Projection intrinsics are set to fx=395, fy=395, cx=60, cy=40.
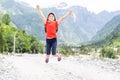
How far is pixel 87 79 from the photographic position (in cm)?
1596

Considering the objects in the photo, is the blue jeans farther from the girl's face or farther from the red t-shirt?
the girl's face

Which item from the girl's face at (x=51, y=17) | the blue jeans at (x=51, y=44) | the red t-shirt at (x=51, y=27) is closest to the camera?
the girl's face at (x=51, y=17)

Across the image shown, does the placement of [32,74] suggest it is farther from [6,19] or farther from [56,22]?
[6,19]

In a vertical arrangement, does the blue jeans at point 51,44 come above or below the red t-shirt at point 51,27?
below

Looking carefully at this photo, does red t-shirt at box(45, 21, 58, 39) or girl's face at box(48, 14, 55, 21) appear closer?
girl's face at box(48, 14, 55, 21)

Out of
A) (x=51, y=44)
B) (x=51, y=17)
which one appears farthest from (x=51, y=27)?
(x=51, y=44)

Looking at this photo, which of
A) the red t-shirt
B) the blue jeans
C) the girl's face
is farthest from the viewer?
the blue jeans

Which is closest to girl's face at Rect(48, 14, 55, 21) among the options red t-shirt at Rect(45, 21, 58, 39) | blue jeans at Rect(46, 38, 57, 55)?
red t-shirt at Rect(45, 21, 58, 39)

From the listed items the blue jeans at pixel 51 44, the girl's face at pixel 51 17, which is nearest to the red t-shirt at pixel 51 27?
the girl's face at pixel 51 17

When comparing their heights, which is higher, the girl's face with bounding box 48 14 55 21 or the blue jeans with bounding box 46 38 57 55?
the girl's face with bounding box 48 14 55 21

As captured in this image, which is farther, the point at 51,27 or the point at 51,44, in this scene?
the point at 51,44

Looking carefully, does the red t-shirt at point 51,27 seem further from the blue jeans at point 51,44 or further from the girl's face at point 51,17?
the blue jeans at point 51,44

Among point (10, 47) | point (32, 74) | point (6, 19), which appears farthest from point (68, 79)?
point (6, 19)

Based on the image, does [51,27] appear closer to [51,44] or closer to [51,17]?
[51,17]
